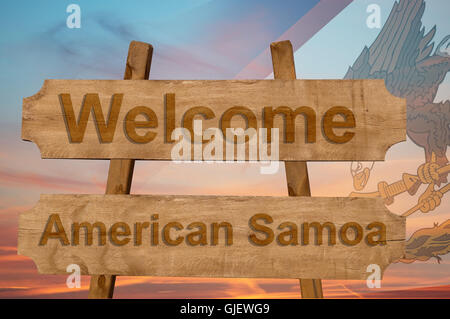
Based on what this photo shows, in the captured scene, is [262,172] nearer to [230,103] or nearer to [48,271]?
[230,103]

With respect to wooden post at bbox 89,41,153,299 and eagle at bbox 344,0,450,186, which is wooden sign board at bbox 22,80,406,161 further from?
eagle at bbox 344,0,450,186

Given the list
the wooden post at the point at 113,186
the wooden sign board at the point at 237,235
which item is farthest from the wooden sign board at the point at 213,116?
the wooden sign board at the point at 237,235

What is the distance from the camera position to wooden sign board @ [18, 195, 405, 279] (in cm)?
274

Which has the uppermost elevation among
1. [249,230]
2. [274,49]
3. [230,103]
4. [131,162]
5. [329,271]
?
[274,49]

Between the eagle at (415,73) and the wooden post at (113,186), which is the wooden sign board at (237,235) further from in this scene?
the eagle at (415,73)

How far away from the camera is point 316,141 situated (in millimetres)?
2820

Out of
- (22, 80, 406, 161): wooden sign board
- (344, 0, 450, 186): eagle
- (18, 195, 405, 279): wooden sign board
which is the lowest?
(18, 195, 405, 279): wooden sign board

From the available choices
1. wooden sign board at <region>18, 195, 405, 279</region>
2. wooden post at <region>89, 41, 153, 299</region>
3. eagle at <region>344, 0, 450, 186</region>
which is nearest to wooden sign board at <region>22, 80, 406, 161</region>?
wooden post at <region>89, 41, 153, 299</region>

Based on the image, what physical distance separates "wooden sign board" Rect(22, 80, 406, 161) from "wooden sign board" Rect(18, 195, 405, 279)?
0.32 meters

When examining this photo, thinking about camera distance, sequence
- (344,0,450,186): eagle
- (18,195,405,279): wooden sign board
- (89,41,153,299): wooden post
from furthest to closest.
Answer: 1. (344,0,450,186): eagle
2. (89,41,153,299): wooden post
3. (18,195,405,279): wooden sign board

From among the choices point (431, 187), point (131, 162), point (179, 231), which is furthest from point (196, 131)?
point (431, 187)

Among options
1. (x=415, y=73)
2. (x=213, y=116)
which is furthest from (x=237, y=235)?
(x=415, y=73)

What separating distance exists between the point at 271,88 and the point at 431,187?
11.3 ft

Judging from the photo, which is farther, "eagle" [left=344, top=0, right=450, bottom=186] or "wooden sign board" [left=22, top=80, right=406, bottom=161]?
"eagle" [left=344, top=0, right=450, bottom=186]
